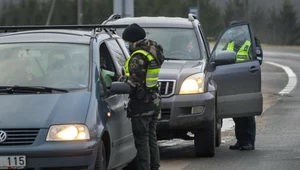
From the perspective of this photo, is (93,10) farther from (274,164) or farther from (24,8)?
(274,164)

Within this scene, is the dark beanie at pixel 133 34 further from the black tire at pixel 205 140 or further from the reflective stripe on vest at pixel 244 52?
the reflective stripe on vest at pixel 244 52

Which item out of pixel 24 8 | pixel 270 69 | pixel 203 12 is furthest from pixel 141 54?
pixel 203 12

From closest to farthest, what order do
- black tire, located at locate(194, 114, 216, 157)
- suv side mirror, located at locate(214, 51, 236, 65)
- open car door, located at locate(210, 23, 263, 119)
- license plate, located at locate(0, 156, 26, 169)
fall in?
license plate, located at locate(0, 156, 26, 169), black tire, located at locate(194, 114, 216, 157), suv side mirror, located at locate(214, 51, 236, 65), open car door, located at locate(210, 23, 263, 119)

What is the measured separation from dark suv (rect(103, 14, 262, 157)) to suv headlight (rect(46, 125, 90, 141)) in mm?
3409

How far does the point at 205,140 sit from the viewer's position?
1057 cm

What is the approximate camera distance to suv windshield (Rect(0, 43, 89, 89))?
293 inches

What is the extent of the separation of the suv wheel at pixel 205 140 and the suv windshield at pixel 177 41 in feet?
4.19

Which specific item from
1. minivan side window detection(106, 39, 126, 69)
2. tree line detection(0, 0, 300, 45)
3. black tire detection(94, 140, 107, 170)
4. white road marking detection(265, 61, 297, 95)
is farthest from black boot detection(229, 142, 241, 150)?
tree line detection(0, 0, 300, 45)

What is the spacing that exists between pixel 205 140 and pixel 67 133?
415 centimetres

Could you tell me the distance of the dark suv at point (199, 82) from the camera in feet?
33.7

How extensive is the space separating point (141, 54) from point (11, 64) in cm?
131

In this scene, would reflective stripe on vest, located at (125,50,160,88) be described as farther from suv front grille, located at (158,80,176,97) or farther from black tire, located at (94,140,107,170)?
suv front grille, located at (158,80,176,97)

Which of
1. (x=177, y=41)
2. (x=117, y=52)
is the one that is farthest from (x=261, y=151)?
(x=117, y=52)

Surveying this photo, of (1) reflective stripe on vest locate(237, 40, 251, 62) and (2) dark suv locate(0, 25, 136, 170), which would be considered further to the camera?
(1) reflective stripe on vest locate(237, 40, 251, 62)
